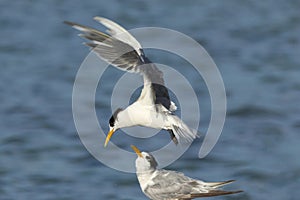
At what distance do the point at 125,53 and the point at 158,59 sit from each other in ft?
22.4

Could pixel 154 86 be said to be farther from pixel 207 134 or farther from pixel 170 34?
pixel 170 34

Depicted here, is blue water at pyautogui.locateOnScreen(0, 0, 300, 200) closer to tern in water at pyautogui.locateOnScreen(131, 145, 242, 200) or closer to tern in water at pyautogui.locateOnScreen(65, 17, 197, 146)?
tern in water at pyautogui.locateOnScreen(131, 145, 242, 200)

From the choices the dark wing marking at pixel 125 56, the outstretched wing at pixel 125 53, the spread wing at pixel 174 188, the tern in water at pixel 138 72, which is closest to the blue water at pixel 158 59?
the spread wing at pixel 174 188

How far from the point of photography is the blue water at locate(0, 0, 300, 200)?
40.3 feet

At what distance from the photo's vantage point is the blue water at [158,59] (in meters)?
12.3

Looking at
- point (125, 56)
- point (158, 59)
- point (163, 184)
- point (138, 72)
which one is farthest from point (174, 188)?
point (158, 59)

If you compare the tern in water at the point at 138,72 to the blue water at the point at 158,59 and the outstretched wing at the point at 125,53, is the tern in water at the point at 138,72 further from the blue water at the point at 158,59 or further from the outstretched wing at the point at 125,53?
the blue water at the point at 158,59

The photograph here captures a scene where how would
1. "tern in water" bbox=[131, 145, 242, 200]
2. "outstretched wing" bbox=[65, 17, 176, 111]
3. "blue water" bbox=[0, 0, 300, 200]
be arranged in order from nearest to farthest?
"outstretched wing" bbox=[65, 17, 176, 111]
"tern in water" bbox=[131, 145, 242, 200]
"blue water" bbox=[0, 0, 300, 200]

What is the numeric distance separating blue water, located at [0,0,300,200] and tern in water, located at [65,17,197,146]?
287cm

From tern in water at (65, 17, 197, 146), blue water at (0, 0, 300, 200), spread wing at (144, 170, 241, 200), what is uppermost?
blue water at (0, 0, 300, 200)

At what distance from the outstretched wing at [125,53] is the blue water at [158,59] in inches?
121

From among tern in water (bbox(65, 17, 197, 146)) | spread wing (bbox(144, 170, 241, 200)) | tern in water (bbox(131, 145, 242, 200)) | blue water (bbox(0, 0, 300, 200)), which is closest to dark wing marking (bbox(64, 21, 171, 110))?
tern in water (bbox(65, 17, 197, 146))

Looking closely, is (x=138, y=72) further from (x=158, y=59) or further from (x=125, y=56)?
(x=158, y=59)

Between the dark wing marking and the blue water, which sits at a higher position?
the blue water
